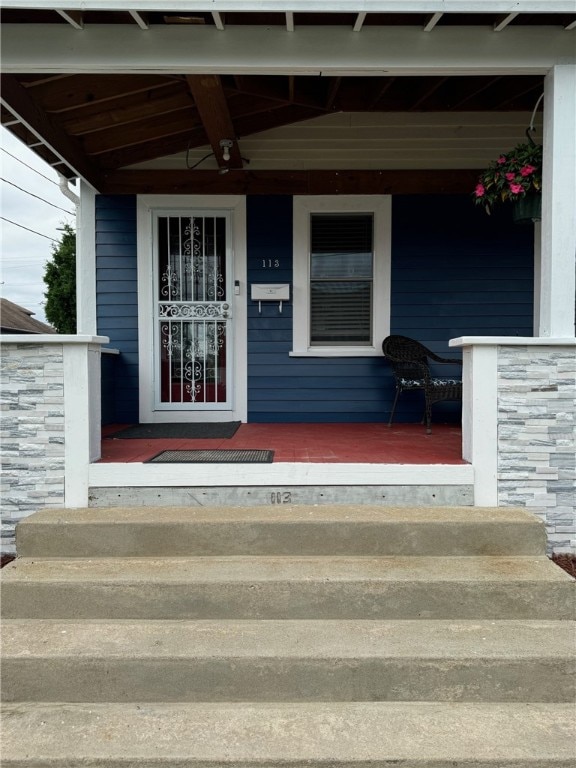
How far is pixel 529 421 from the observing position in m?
2.96

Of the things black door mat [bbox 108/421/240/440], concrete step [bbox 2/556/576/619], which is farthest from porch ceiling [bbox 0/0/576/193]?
concrete step [bbox 2/556/576/619]

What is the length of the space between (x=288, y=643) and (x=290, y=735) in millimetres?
351

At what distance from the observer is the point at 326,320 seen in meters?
5.04

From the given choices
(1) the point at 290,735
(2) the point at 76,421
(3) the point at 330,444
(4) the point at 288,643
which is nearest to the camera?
(1) the point at 290,735

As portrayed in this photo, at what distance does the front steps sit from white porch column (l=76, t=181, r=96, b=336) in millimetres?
2581

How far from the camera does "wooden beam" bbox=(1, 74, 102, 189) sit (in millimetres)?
3422

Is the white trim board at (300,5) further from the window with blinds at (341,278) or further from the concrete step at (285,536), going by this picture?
the concrete step at (285,536)

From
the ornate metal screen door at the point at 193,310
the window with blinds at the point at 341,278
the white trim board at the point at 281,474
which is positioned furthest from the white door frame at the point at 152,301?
the white trim board at the point at 281,474

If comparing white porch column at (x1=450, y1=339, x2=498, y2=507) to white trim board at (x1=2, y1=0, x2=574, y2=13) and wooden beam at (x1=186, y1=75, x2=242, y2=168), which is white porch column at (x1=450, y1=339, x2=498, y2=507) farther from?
wooden beam at (x1=186, y1=75, x2=242, y2=168)

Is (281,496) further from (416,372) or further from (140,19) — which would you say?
(140,19)

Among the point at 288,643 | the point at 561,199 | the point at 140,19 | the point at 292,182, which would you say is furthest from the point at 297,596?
the point at 292,182

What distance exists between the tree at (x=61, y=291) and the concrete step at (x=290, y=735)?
12.6m

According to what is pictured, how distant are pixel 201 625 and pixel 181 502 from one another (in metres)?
0.80

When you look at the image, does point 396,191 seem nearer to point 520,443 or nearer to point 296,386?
point 296,386
